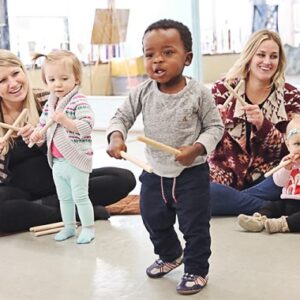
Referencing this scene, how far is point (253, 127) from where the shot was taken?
8.00 ft

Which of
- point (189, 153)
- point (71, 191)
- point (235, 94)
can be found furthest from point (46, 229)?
point (189, 153)

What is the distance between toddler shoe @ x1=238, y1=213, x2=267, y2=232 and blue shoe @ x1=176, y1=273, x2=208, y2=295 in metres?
0.54

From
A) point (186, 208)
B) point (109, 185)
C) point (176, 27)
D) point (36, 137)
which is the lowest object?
point (109, 185)

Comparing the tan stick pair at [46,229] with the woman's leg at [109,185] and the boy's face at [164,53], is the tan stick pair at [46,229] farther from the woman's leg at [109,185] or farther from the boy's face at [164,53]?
the boy's face at [164,53]

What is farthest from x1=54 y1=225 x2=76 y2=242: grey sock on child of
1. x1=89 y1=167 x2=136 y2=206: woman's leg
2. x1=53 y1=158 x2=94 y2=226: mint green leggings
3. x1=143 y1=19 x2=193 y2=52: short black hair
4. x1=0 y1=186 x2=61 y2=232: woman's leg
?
x1=143 y1=19 x2=193 y2=52: short black hair

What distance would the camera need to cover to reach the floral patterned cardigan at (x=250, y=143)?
2449 mm

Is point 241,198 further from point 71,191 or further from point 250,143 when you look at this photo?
point 71,191

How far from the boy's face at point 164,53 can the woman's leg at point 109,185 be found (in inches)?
37.6

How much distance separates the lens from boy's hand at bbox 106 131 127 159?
1.55 meters

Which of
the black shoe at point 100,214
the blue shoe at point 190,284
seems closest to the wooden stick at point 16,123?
the black shoe at point 100,214

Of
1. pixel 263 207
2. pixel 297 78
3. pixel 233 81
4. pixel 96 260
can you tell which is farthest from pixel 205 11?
pixel 96 260

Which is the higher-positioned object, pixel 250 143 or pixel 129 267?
pixel 250 143

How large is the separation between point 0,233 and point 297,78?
2567 millimetres

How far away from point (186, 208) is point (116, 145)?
25 centimetres
